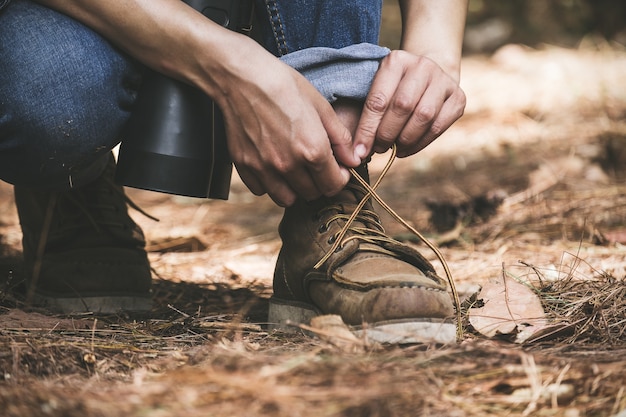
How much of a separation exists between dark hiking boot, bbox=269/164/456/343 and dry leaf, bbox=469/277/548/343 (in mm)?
86

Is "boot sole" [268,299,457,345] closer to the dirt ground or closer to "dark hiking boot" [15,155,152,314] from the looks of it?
the dirt ground

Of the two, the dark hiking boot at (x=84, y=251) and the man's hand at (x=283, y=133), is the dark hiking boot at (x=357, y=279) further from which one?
the dark hiking boot at (x=84, y=251)

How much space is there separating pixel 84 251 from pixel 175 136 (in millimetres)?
427

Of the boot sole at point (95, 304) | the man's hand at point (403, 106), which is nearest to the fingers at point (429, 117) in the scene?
the man's hand at point (403, 106)

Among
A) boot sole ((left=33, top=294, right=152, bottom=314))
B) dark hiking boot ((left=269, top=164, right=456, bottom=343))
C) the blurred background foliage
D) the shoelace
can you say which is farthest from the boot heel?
the blurred background foliage

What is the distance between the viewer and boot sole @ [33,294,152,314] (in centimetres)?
145

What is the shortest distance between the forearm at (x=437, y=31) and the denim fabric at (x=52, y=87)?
1.85 feet

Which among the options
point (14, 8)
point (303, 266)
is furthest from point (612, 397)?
point (14, 8)

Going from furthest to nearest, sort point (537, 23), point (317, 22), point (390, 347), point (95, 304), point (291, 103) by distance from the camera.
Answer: point (537, 23) → point (95, 304) → point (317, 22) → point (291, 103) → point (390, 347)

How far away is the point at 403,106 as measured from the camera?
1.16 metres

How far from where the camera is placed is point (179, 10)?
1113 mm

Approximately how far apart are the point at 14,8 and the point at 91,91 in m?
0.20

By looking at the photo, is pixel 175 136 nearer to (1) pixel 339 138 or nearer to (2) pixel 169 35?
(2) pixel 169 35

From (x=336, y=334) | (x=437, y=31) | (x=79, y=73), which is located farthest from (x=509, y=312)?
(x=79, y=73)
